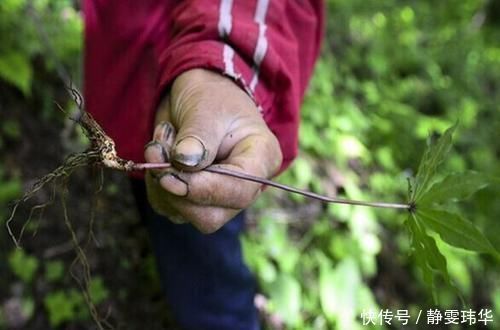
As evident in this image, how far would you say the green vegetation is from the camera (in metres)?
1.63

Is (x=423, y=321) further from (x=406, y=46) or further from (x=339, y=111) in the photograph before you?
(x=406, y=46)

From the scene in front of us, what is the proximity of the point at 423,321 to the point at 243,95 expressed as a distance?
1.60 meters

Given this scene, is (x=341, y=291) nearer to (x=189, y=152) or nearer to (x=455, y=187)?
(x=455, y=187)

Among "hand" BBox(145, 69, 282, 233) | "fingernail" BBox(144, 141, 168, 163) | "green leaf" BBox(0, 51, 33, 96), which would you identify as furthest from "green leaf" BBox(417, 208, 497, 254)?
"green leaf" BBox(0, 51, 33, 96)

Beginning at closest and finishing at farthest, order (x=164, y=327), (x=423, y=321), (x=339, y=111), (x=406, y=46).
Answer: (x=164, y=327) < (x=423, y=321) < (x=339, y=111) < (x=406, y=46)

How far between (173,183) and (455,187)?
34cm

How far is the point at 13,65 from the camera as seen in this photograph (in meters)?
1.84

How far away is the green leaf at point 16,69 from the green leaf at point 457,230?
1.48m

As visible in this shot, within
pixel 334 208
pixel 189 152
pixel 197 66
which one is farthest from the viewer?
pixel 334 208

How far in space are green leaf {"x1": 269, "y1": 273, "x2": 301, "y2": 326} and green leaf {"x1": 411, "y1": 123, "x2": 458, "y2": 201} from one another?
1022 mm

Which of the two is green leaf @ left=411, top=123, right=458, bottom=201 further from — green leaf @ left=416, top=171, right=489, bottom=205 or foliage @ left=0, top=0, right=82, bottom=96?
foliage @ left=0, top=0, right=82, bottom=96

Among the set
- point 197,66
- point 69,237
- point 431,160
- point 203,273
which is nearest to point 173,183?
point 197,66

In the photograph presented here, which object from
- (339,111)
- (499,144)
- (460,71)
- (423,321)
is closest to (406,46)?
(460,71)

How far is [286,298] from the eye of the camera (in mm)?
1688
